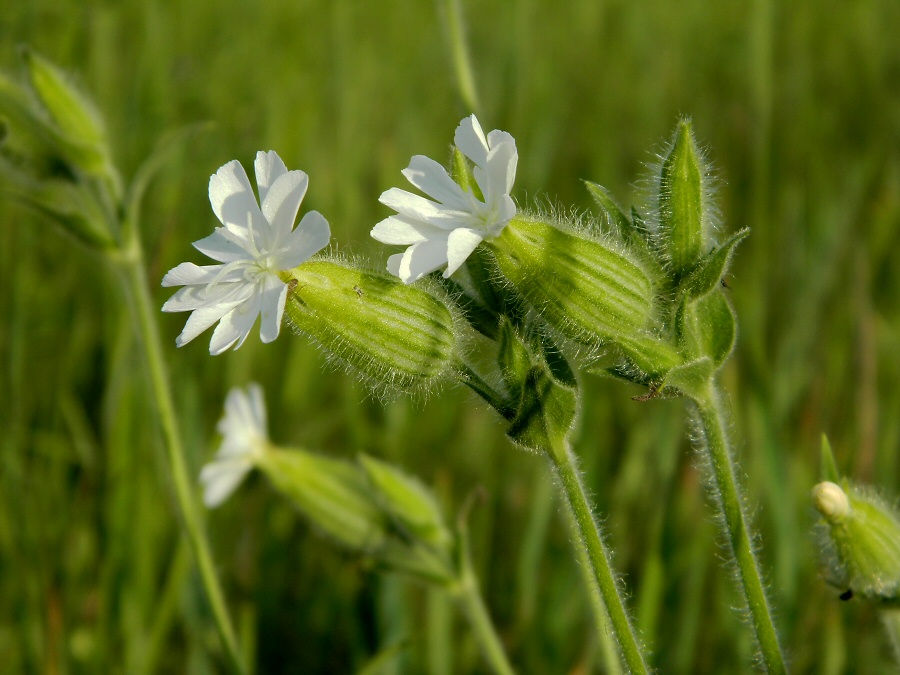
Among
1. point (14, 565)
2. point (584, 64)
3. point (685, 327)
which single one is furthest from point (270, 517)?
point (584, 64)

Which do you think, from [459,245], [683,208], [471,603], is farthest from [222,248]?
[471,603]

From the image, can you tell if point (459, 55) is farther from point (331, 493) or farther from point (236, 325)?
point (236, 325)

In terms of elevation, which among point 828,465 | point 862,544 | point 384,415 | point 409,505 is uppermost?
point 384,415

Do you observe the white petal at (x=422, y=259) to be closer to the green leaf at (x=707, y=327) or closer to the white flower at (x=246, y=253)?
the white flower at (x=246, y=253)

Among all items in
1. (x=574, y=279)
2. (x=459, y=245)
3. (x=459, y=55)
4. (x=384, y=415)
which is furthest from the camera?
(x=384, y=415)

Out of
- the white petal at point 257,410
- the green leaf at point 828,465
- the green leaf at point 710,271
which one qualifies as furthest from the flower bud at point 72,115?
the green leaf at point 828,465

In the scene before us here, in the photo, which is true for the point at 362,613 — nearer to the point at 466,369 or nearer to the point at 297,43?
the point at 466,369
